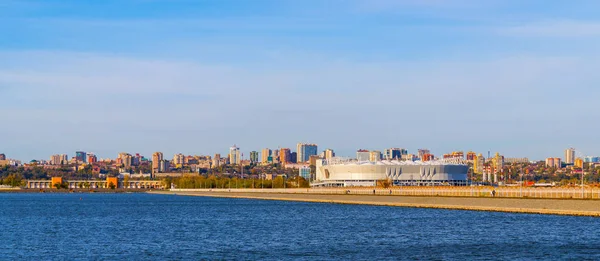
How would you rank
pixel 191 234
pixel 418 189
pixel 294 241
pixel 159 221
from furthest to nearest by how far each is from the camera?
1. pixel 418 189
2. pixel 159 221
3. pixel 191 234
4. pixel 294 241

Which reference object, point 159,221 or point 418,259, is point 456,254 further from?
point 159,221

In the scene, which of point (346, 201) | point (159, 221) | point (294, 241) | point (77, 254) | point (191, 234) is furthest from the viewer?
point (346, 201)

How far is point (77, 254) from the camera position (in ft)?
136

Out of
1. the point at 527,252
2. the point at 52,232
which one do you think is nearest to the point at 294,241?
the point at 527,252

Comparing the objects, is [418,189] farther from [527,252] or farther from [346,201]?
[527,252]

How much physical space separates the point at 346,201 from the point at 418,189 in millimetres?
17945

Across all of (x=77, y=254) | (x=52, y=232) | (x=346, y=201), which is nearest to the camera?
(x=77, y=254)

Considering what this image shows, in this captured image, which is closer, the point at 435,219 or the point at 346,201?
the point at 435,219

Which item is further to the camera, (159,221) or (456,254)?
(159,221)

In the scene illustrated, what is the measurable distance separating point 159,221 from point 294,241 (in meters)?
25.6

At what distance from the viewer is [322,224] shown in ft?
205

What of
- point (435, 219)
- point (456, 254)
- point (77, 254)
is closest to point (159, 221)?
point (435, 219)

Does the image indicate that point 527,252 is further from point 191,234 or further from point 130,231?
point 130,231

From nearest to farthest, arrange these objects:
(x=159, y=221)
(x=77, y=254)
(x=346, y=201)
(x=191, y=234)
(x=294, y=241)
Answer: (x=77, y=254)
(x=294, y=241)
(x=191, y=234)
(x=159, y=221)
(x=346, y=201)
